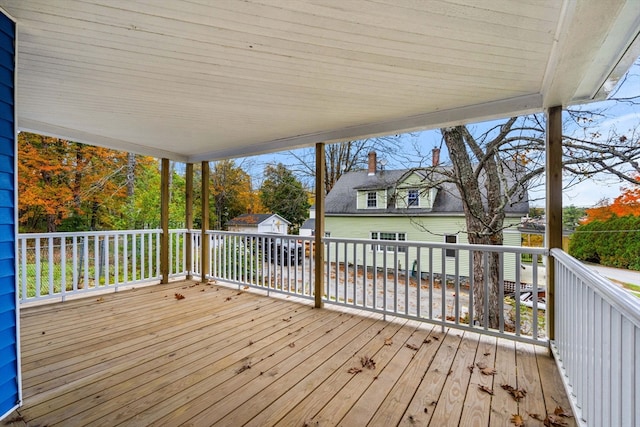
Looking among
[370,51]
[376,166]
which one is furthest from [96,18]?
[376,166]

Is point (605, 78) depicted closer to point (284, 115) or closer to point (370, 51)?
point (370, 51)

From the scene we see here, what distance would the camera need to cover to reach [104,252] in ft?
14.8

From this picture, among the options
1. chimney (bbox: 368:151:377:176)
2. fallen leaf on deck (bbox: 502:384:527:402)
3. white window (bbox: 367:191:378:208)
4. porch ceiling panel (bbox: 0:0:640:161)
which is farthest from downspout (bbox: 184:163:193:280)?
white window (bbox: 367:191:378:208)

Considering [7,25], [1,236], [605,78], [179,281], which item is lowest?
[179,281]

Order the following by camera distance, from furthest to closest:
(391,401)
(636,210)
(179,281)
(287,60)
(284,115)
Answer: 1. (179,281)
2. (284,115)
3. (636,210)
4. (287,60)
5. (391,401)

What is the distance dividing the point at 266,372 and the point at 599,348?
1.96 meters

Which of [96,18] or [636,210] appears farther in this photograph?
[636,210]

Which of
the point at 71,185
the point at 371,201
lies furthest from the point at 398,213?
the point at 71,185

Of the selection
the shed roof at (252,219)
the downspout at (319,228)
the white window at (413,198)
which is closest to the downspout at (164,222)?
the downspout at (319,228)

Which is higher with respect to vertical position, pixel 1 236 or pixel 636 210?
pixel 636 210

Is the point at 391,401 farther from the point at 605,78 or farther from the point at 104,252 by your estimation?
the point at 104,252

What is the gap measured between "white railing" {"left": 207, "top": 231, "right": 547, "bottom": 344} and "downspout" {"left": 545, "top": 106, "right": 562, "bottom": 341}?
112mm

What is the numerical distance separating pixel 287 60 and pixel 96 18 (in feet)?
3.53

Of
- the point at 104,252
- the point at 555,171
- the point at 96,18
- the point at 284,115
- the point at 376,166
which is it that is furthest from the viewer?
the point at 376,166
